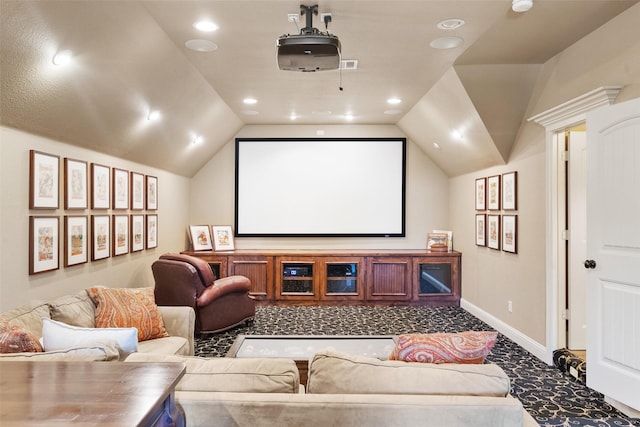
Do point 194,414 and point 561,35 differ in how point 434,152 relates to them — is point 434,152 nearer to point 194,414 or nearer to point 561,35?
point 561,35

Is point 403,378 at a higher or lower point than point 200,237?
lower

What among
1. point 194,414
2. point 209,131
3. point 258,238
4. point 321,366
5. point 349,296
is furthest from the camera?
point 258,238

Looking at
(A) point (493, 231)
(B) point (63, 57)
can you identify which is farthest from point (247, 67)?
(A) point (493, 231)

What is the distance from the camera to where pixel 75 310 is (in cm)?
266

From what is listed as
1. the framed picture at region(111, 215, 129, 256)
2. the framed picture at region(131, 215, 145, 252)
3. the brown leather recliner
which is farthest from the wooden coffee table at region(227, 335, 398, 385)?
the framed picture at region(131, 215, 145, 252)

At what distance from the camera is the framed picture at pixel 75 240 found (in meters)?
3.33

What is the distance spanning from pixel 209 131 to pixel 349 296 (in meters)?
3.08

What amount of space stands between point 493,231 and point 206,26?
12.6ft

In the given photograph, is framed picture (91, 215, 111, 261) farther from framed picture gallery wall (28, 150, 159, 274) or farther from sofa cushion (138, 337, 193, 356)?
sofa cushion (138, 337, 193, 356)

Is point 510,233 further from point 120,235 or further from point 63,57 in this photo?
point 63,57

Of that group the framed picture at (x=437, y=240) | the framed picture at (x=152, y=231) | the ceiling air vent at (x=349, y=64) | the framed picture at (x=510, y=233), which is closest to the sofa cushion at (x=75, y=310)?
the framed picture at (x=152, y=231)

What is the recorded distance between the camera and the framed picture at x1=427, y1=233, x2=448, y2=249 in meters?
6.31

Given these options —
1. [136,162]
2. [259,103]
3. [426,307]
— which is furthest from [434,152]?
[136,162]

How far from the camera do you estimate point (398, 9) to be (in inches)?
109
